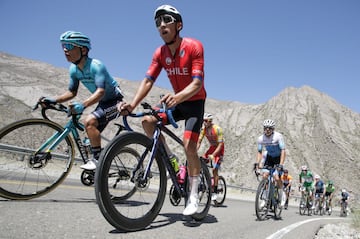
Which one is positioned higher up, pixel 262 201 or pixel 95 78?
pixel 95 78

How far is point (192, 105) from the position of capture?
13.4 feet

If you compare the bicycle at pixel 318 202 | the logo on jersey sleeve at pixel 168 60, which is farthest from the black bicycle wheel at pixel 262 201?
the bicycle at pixel 318 202

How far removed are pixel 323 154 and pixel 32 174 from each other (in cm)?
5784

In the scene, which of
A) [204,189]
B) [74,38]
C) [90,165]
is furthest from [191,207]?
[74,38]

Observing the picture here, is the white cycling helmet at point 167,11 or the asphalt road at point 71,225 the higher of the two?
the white cycling helmet at point 167,11

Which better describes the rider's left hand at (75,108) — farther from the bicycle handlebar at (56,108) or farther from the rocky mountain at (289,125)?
the rocky mountain at (289,125)

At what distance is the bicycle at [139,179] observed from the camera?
290 cm

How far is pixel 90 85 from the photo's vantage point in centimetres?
496

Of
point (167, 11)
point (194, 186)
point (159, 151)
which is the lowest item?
point (194, 186)

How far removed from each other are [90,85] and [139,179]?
2.19 m

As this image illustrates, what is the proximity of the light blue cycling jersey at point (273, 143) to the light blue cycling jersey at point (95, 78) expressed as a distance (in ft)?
15.8

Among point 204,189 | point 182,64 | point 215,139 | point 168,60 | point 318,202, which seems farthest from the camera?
point 318,202

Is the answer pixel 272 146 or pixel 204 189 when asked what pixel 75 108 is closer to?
pixel 204 189

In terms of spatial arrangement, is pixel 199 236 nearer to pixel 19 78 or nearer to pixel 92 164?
pixel 92 164
